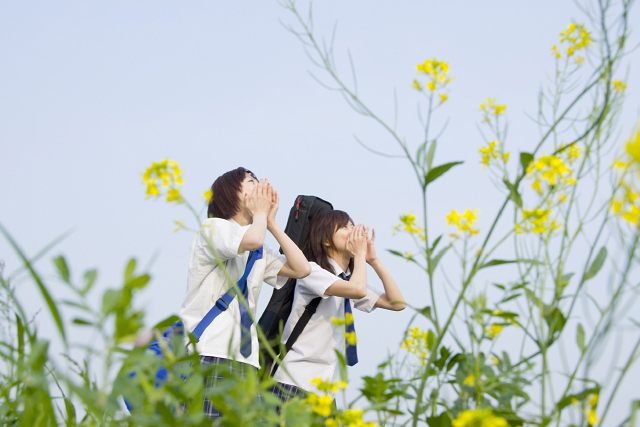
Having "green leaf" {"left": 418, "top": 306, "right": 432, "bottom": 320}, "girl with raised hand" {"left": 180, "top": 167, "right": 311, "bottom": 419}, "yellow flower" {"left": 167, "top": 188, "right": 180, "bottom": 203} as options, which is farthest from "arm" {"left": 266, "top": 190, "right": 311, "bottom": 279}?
"green leaf" {"left": 418, "top": 306, "right": 432, "bottom": 320}

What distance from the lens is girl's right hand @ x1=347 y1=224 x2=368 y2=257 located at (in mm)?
2982

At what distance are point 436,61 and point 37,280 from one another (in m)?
1.16

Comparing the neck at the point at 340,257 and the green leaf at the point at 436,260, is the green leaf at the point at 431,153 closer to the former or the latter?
the green leaf at the point at 436,260

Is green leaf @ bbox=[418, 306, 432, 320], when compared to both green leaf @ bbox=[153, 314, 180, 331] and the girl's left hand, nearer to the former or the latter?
green leaf @ bbox=[153, 314, 180, 331]

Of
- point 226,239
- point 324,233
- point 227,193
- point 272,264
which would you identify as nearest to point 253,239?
point 226,239

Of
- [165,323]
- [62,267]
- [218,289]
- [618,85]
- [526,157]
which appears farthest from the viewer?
[218,289]

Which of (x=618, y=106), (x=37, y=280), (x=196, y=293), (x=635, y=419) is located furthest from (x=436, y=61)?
(x=196, y=293)

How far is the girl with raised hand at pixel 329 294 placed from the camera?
281 cm

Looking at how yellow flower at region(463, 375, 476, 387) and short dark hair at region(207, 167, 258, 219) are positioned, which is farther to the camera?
short dark hair at region(207, 167, 258, 219)

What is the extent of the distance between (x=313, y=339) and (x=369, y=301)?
0.42 metres

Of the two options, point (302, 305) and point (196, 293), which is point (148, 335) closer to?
point (196, 293)

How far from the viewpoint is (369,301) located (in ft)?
10.4

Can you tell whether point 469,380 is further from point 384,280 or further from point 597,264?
point 384,280

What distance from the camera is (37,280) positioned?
75 centimetres
